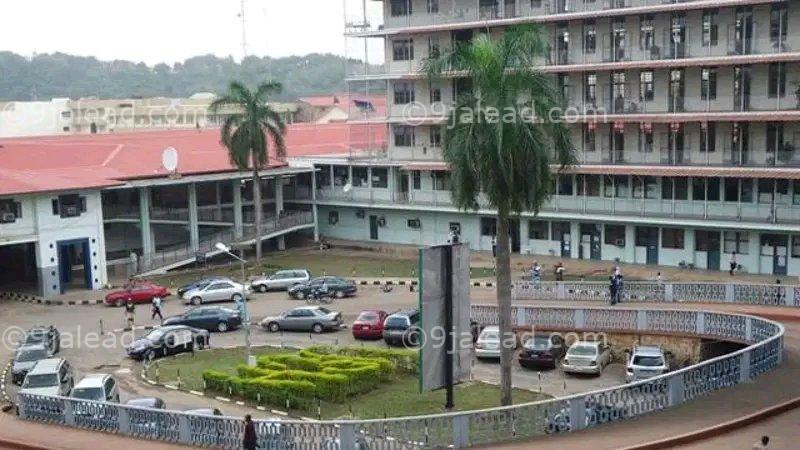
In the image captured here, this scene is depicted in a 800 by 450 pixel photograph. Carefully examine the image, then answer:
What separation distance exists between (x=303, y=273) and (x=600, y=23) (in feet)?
76.9

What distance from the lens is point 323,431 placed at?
827 inches

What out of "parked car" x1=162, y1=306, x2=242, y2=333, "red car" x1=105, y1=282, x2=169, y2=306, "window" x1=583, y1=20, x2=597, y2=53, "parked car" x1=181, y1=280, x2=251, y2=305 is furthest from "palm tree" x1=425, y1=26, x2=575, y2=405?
"window" x1=583, y1=20, x2=597, y2=53

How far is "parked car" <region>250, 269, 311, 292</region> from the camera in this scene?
5362 cm

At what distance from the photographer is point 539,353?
36.0 metres

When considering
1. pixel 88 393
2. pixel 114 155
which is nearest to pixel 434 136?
pixel 114 155

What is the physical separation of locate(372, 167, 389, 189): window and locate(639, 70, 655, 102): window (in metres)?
20.0

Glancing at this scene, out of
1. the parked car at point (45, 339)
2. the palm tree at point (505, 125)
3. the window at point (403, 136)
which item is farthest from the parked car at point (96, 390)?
the window at point (403, 136)

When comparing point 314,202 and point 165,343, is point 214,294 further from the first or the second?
point 314,202

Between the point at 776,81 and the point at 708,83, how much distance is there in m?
3.82

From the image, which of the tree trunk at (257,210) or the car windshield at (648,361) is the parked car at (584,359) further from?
the tree trunk at (257,210)

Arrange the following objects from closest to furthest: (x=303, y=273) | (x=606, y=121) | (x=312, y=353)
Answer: (x=312, y=353)
(x=303, y=273)
(x=606, y=121)

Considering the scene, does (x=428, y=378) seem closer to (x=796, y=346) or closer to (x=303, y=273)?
(x=796, y=346)

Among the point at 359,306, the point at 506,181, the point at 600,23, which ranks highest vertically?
the point at 600,23

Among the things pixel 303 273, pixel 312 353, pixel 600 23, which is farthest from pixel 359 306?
pixel 600 23
